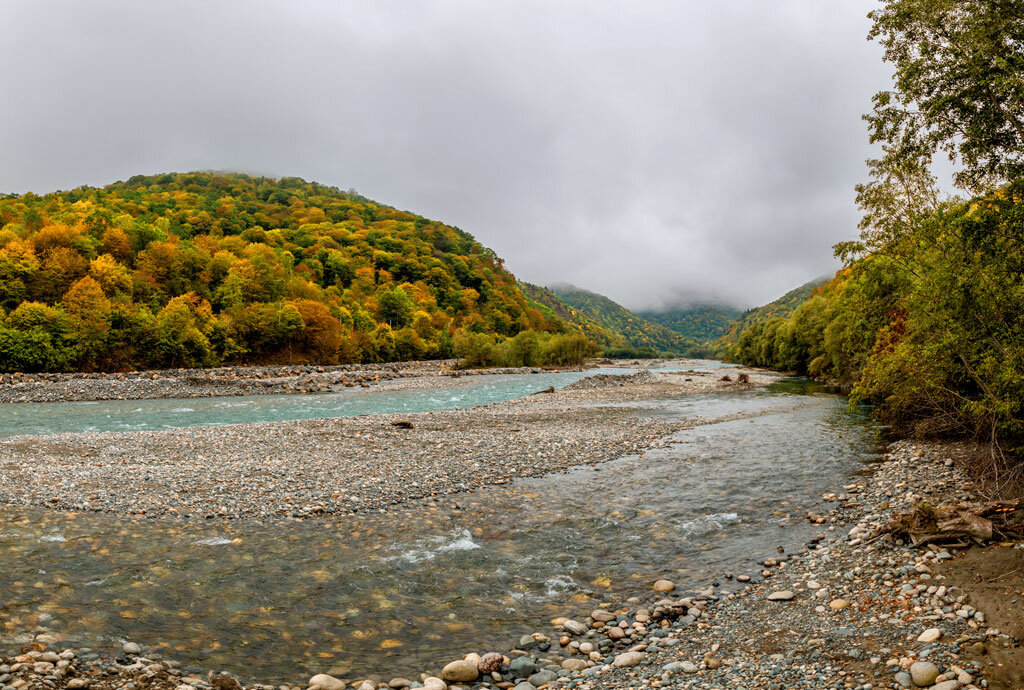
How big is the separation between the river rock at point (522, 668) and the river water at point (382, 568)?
661mm

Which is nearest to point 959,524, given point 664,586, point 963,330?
point 664,586

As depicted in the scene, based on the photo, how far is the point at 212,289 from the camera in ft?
341

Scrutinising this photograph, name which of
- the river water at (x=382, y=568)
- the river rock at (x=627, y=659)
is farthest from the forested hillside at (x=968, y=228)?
the river rock at (x=627, y=659)

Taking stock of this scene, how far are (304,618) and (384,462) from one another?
36.1 ft

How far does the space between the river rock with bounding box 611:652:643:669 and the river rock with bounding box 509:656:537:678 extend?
114 cm

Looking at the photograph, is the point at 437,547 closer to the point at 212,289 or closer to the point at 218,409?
the point at 218,409

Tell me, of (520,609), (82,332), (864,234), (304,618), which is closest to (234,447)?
(304,618)

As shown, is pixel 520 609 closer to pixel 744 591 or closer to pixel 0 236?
pixel 744 591

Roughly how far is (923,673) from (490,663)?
525cm

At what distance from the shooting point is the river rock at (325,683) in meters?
6.16

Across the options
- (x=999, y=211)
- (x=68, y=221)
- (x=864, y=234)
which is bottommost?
(x=999, y=211)

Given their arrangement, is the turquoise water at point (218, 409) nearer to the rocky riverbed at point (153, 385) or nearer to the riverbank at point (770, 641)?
the rocky riverbed at point (153, 385)

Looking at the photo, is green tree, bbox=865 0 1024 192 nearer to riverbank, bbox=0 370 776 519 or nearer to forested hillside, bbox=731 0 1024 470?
forested hillside, bbox=731 0 1024 470

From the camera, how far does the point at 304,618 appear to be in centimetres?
809
